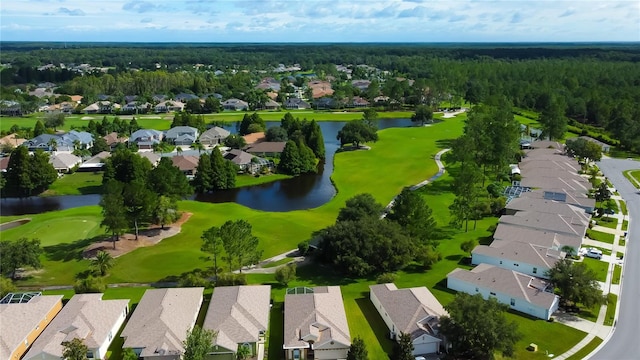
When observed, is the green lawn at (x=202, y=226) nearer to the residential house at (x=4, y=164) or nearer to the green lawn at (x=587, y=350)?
the residential house at (x=4, y=164)

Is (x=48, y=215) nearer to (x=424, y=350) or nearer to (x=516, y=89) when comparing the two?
(x=424, y=350)

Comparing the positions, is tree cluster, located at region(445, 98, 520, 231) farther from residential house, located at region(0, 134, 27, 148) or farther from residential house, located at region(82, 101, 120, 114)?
residential house, located at region(82, 101, 120, 114)

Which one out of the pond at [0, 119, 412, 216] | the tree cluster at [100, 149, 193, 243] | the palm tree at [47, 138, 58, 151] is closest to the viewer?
the tree cluster at [100, 149, 193, 243]

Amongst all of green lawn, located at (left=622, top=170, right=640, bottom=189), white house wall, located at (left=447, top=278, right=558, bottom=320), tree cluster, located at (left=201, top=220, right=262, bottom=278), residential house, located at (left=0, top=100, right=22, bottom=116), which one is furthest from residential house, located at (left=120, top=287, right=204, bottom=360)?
residential house, located at (left=0, top=100, right=22, bottom=116)

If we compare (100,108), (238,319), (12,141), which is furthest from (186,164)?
(100,108)

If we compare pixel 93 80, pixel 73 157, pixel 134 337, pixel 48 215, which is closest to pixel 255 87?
pixel 93 80

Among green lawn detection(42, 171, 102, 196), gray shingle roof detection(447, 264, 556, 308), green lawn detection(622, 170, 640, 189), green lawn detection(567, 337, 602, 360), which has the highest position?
gray shingle roof detection(447, 264, 556, 308)
